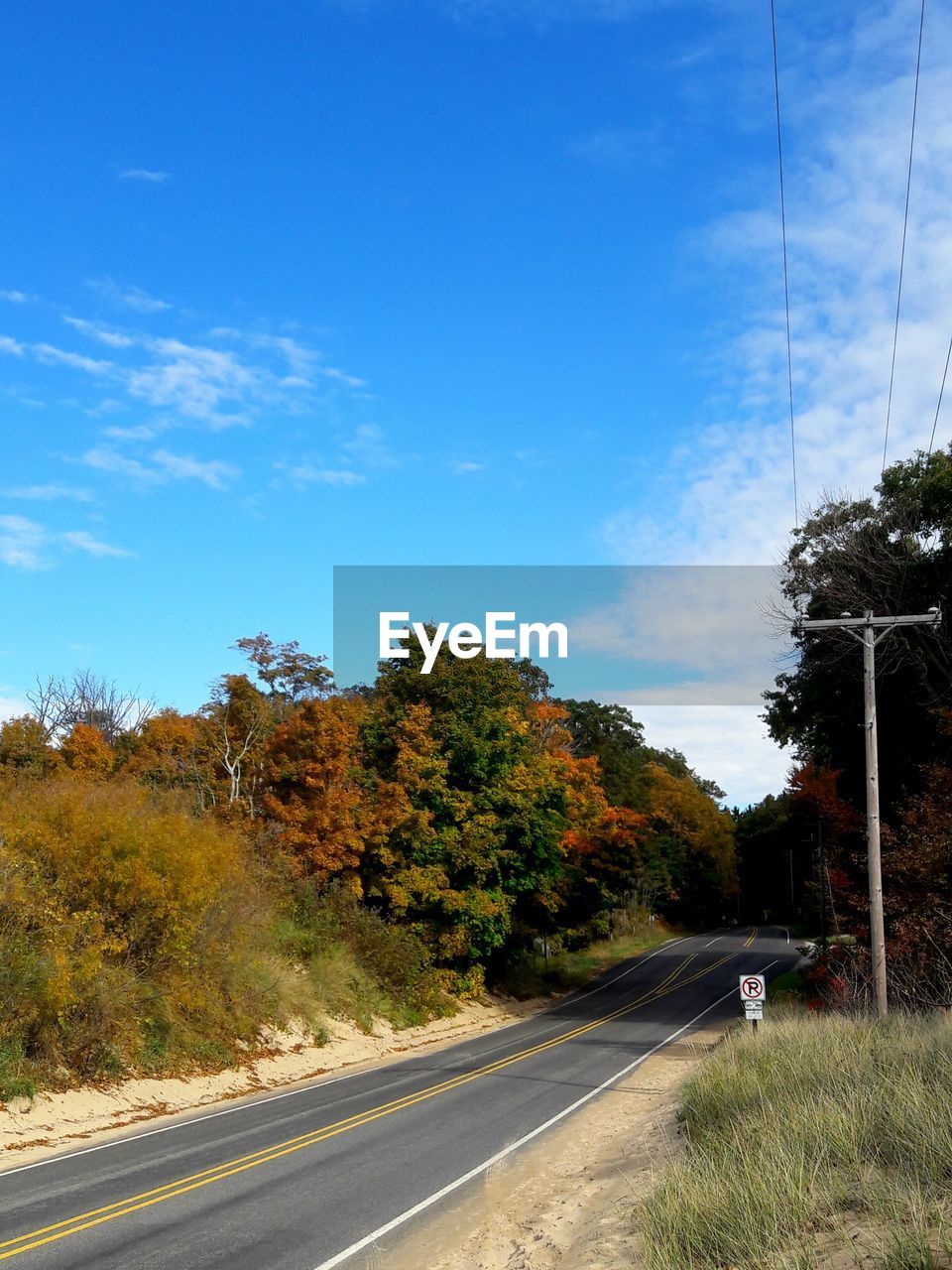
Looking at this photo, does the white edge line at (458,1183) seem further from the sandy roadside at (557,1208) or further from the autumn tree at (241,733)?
the autumn tree at (241,733)

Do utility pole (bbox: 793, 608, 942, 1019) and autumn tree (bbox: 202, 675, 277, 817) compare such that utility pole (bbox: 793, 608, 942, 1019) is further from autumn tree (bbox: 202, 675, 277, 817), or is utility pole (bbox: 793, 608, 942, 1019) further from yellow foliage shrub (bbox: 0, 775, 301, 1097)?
autumn tree (bbox: 202, 675, 277, 817)

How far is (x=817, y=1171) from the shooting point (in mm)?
8883

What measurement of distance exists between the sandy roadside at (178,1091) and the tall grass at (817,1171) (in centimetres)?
971

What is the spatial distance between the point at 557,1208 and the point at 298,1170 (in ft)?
12.1

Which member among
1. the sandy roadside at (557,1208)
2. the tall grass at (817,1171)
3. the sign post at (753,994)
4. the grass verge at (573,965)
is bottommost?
the grass verge at (573,965)

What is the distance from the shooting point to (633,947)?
72.7 m

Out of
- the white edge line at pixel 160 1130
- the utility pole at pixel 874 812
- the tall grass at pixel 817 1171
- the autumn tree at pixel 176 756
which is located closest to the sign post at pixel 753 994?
the utility pole at pixel 874 812

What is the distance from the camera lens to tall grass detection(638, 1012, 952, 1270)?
7.17 meters

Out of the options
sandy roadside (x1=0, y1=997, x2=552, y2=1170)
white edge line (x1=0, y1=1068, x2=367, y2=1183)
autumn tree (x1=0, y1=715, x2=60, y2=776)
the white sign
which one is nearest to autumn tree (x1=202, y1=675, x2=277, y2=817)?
autumn tree (x1=0, y1=715, x2=60, y2=776)

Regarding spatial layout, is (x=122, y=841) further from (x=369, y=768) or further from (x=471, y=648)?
(x=471, y=648)

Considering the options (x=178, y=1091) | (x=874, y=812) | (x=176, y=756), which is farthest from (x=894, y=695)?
(x=176, y=756)

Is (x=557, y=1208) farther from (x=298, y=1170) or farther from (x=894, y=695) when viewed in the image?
(x=894, y=695)

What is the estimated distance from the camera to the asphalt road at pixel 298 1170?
10.3 meters

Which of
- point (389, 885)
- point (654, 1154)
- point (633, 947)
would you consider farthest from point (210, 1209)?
point (633, 947)
